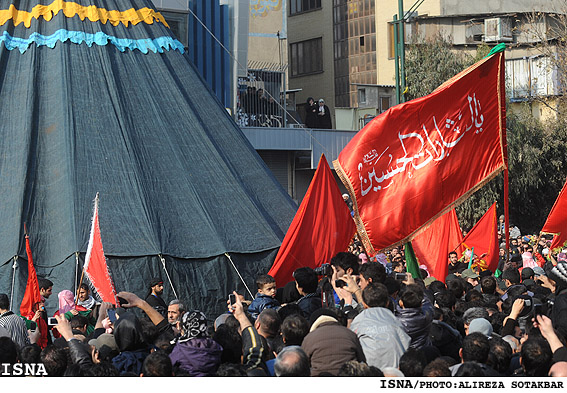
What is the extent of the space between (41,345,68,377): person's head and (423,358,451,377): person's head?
94.7 inches

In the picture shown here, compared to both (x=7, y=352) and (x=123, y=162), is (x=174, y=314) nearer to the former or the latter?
(x=7, y=352)

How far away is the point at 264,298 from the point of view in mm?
8656

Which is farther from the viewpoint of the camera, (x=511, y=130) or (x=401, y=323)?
(x=511, y=130)

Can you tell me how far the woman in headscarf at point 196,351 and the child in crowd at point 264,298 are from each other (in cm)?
195

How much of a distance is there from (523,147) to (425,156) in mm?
19990

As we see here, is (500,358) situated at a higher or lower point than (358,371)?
lower

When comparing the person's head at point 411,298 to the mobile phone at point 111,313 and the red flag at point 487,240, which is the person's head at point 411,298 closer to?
the mobile phone at point 111,313

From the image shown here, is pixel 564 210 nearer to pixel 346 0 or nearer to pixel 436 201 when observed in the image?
pixel 436 201

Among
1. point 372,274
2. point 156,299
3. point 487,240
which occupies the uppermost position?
point 372,274

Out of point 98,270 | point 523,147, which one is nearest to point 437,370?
point 98,270

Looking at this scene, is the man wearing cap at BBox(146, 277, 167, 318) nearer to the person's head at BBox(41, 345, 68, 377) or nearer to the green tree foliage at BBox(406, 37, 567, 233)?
the person's head at BBox(41, 345, 68, 377)

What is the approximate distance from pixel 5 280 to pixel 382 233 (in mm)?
5212

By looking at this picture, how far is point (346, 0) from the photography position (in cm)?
3850

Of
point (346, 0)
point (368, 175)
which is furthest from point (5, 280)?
point (346, 0)
